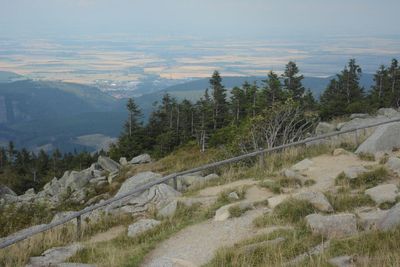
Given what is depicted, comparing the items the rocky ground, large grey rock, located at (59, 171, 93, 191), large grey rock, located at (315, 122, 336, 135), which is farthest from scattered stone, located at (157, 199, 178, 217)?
large grey rock, located at (59, 171, 93, 191)

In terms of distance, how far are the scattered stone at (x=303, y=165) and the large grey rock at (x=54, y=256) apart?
7.19 metres

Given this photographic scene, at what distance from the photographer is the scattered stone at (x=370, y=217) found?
8.17m

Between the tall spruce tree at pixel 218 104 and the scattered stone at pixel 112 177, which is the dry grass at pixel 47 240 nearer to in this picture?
the scattered stone at pixel 112 177

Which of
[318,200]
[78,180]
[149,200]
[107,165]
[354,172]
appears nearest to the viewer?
[318,200]

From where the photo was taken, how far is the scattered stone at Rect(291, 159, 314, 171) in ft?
48.2

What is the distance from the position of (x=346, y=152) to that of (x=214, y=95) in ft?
107

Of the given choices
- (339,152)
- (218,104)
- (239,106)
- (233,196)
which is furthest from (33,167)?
(233,196)

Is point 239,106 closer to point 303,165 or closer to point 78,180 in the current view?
point 78,180

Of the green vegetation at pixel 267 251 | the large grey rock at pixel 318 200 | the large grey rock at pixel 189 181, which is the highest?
the green vegetation at pixel 267 251

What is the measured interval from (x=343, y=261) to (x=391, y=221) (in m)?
1.68

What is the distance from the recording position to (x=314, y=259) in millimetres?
6602

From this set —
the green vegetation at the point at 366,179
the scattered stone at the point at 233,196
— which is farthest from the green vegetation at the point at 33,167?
the green vegetation at the point at 366,179

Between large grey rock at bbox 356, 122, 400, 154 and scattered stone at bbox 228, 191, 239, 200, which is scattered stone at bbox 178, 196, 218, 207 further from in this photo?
large grey rock at bbox 356, 122, 400, 154

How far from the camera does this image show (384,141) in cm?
1568
